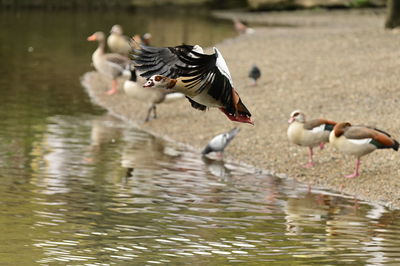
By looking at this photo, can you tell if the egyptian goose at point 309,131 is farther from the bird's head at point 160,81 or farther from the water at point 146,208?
the bird's head at point 160,81

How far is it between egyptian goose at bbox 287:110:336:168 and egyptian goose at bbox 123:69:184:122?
4898mm

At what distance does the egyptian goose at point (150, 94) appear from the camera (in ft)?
63.8

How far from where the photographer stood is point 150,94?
1947 cm

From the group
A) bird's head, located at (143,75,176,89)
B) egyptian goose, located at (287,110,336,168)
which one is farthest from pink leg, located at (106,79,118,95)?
bird's head, located at (143,75,176,89)

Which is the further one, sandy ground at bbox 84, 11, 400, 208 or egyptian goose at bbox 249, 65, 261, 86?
egyptian goose at bbox 249, 65, 261, 86

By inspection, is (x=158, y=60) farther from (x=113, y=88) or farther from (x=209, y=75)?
(x=113, y=88)

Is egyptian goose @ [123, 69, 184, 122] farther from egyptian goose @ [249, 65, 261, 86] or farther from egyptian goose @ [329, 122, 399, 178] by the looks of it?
egyptian goose @ [329, 122, 399, 178]

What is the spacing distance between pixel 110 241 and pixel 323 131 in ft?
17.9

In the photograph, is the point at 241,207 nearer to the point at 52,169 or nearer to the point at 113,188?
the point at 113,188

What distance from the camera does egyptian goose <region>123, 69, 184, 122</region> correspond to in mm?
19453

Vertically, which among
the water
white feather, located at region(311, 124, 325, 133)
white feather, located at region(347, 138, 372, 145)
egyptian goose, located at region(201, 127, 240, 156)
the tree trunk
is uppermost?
the tree trunk

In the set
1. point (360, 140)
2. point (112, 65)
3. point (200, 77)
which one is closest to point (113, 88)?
point (112, 65)

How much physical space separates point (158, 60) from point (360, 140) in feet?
18.8

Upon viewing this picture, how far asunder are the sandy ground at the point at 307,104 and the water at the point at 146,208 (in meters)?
0.60
